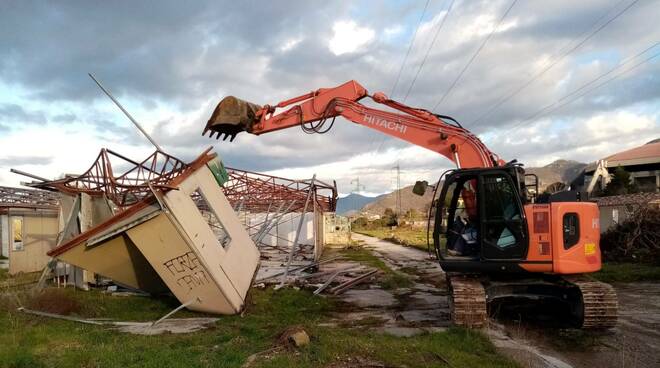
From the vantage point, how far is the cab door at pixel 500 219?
877cm

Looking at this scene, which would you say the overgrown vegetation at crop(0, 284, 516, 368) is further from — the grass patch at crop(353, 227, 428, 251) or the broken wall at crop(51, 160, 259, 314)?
the grass patch at crop(353, 227, 428, 251)

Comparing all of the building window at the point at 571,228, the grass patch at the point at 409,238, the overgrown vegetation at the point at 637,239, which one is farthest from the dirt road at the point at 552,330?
the grass patch at the point at 409,238

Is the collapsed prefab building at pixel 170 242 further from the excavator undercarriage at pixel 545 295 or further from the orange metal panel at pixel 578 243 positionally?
the orange metal panel at pixel 578 243

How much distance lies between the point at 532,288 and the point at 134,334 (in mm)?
7298

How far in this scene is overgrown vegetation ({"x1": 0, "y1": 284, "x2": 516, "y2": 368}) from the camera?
256 inches

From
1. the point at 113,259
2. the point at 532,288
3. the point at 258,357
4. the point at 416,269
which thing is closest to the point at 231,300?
the point at 113,259

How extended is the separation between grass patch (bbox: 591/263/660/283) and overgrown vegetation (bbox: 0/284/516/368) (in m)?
8.88

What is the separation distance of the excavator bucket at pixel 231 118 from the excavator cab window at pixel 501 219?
5404mm

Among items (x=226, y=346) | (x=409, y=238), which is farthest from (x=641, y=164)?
(x=226, y=346)

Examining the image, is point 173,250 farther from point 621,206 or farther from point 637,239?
point 621,206

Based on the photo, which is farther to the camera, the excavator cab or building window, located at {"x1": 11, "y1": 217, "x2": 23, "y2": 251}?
building window, located at {"x1": 11, "y1": 217, "x2": 23, "y2": 251}

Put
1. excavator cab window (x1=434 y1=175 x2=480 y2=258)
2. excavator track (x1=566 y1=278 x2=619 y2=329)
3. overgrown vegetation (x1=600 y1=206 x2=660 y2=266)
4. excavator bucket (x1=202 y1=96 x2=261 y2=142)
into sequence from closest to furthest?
excavator track (x1=566 y1=278 x2=619 y2=329), excavator cab window (x1=434 y1=175 x2=480 y2=258), excavator bucket (x1=202 y1=96 x2=261 y2=142), overgrown vegetation (x1=600 y1=206 x2=660 y2=266)

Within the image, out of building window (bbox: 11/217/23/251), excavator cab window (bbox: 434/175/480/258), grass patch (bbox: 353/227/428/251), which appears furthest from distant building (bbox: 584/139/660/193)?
building window (bbox: 11/217/23/251)

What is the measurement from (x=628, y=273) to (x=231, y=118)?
40.9 ft
